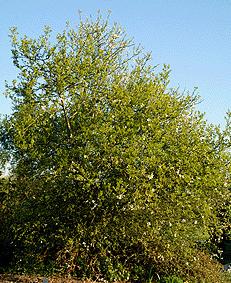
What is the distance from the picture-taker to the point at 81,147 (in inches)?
406

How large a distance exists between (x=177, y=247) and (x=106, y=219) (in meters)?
1.98

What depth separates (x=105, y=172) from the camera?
1035 cm

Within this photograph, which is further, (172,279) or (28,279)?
(172,279)

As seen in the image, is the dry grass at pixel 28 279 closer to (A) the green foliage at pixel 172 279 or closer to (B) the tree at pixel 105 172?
(B) the tree at pixel 105 172

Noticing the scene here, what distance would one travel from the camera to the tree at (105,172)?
10188 mm

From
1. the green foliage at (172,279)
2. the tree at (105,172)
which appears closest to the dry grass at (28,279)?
the tree at (105,172)

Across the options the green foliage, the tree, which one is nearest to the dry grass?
the tree

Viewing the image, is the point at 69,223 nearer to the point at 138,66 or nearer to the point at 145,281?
the point at 145,281

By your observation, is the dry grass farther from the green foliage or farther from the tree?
the green foliage

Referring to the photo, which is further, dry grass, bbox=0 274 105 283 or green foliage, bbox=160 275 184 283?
green foliage, bbox=160 275 184 283

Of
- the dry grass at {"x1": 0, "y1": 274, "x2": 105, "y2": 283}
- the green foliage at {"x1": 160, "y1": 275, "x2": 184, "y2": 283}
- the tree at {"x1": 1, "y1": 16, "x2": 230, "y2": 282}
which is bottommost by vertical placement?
the dry grass at {"x1": 0, "y1": 274, "x2": 105, "y2": 283}

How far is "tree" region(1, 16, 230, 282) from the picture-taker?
33.4ft

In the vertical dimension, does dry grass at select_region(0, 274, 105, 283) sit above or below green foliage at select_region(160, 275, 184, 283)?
below

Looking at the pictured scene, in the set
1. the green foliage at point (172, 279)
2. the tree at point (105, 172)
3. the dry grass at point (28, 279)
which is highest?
the tree at point (105, 172)
